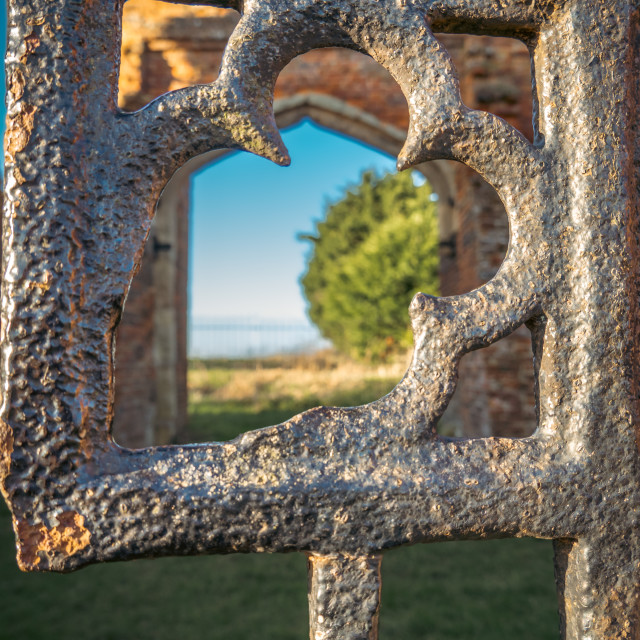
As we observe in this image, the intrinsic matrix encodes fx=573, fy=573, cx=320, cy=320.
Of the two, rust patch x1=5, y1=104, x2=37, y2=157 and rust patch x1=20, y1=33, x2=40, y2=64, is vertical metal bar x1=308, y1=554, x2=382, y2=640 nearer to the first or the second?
rust patch x1=5, y1=104, x2=37, y2=157

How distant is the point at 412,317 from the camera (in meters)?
0.91

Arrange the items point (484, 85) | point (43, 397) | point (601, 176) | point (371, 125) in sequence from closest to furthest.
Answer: point (43, 397) → point (601, 176) → point (484, 85) → point (371, 125)

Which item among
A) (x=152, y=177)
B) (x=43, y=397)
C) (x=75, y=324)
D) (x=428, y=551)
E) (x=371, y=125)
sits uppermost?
(x=371, y=125)

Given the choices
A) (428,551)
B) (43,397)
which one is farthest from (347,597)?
(428,551)

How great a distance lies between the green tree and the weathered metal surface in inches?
468

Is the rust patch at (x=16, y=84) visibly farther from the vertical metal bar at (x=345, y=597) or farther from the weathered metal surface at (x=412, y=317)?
the vertical metal bar at (x=345, y=597)

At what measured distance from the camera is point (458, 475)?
2.84 ft

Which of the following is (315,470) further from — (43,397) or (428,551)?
(428,551)

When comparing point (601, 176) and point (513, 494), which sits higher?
point (601, 176)

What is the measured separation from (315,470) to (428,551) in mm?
3484

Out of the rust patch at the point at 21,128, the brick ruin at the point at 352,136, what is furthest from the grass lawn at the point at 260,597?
the rust patch at the point at 21,128

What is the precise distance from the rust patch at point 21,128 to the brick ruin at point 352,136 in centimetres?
454

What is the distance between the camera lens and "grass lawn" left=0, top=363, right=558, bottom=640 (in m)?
2.81

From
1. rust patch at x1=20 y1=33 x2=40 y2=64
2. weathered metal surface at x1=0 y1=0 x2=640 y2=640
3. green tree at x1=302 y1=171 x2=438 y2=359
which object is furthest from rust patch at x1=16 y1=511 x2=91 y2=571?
green tree at x1=302 y1=171 x2=438 y2=359
